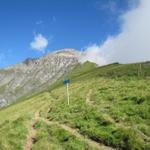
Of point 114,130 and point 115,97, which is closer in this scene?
point 114,130

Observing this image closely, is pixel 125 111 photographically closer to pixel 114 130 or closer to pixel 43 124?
pixel 114 130

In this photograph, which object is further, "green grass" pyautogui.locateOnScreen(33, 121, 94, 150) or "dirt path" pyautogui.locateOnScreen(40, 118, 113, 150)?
"green grass" pyautogui.locateOnScreen(33, 121, 94, 150)

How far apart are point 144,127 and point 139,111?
455 centimetres

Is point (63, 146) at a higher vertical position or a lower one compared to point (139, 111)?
lower

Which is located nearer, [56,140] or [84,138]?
[84,138]

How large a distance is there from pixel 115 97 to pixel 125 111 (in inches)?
353

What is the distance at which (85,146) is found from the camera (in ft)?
71.2

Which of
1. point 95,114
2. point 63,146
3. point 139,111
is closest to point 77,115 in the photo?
point 95,114

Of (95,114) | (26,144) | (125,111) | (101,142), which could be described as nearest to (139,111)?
(125,111)

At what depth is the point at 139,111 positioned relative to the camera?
27.1 meters

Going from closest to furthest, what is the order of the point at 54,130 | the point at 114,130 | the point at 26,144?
1. the point at 114,130
2. the point at 26,144
3. the point at 54,130

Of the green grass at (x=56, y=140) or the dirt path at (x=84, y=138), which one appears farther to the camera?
the green grass at (x=56, y=140)

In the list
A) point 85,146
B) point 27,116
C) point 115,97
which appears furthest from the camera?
point 115,97

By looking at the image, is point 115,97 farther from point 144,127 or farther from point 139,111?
point 144,127
